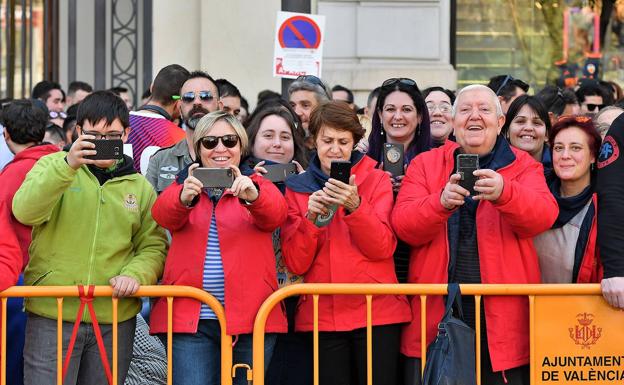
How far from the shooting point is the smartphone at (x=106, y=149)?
222 inches

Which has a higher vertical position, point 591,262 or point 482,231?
point 482,231

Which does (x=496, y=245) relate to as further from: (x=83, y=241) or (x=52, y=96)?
(x=52, y=96)

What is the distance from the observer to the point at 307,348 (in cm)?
618

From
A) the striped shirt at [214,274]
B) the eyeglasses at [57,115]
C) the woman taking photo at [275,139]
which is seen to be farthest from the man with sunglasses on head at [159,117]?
the eyeglasses at [57,115]

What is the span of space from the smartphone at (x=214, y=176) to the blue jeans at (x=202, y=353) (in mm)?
703

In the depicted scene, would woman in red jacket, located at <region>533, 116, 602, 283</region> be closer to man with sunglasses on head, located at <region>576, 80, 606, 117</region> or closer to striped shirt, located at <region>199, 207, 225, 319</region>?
striped shirt, located at <region>199, 207, 225, 319</region>

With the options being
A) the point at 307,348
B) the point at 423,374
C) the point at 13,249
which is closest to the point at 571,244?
the point at 423,374

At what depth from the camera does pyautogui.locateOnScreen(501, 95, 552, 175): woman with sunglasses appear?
6789 mm

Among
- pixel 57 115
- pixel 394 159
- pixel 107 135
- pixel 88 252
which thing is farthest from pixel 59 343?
pixel 57 115

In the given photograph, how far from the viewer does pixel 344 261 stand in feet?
19.2

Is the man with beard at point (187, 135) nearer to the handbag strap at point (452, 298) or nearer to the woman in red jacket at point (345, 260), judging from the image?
the woman in red jacket at point (345, 260)

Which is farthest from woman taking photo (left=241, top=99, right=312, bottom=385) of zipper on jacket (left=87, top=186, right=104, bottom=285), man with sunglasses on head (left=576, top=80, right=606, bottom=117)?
man with sunglasses on head (left=576, top=80, right=606, bottom=117)

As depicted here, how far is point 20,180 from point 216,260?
123 cm

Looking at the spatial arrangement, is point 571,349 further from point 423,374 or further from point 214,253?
point 214,253
